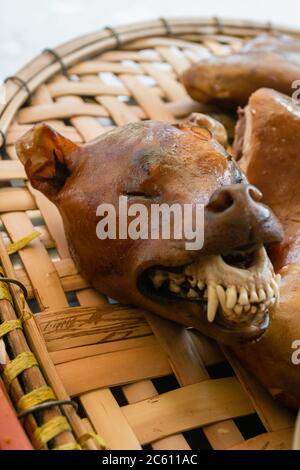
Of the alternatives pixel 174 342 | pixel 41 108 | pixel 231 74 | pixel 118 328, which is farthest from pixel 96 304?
pixel 231 74

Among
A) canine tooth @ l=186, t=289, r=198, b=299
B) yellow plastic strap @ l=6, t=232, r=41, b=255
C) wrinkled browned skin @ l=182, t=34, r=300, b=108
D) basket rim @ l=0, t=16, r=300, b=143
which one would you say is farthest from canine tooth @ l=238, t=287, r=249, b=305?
wrinkled browned skin @ l=182, t=34, r=300, b=108

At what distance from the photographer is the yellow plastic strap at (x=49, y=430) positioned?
0.90 m

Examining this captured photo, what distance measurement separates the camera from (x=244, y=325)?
3.37ft

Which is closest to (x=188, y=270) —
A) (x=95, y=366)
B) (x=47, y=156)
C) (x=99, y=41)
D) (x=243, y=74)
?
(x=95, y=366)

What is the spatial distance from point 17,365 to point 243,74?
3.61ft

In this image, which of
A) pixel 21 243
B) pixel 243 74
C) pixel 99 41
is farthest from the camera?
pixel 99 41

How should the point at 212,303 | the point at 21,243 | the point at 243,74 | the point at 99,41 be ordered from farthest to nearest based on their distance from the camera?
the point at 99,41 → the point at 243,74 → the point at 21,243 → the point at 212,303

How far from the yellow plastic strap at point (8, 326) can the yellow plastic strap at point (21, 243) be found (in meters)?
0.24

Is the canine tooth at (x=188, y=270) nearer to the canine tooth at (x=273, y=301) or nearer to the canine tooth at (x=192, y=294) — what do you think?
the canine tooth at (x=192, y=294)

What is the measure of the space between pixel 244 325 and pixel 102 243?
30cm

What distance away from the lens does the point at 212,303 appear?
100 centimetres

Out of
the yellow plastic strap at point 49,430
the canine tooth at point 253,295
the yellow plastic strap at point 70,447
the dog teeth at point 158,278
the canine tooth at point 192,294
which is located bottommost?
the yellow plastic strap at point 70,447

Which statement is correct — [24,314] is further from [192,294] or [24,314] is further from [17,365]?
[192,294]

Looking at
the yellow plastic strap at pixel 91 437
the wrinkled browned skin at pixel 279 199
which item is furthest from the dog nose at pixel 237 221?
the yellow plastic strap at pixel 91 437
